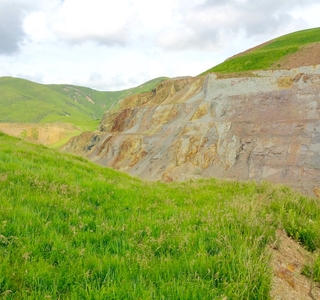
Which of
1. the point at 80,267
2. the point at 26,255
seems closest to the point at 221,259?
the point at 80,267

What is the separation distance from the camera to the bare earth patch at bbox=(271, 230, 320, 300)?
3650 millimetres

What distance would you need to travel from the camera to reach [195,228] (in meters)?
5.12

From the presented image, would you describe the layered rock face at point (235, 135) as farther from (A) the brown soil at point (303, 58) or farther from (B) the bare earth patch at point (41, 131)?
(B) the bare earth patch at point (41, 131)

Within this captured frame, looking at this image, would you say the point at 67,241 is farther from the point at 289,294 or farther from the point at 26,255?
the point at 289,294

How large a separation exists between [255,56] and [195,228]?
54.8 metres

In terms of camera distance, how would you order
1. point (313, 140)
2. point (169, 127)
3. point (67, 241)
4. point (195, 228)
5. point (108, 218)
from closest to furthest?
point (67, 241), point (195, 228), point (108, 218), point (313, 140), point (169, 127)

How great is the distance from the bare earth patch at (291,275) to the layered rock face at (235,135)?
13.1 meters

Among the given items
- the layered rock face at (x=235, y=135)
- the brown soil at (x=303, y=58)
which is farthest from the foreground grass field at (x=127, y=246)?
the brown soil at (x=303, y=58)

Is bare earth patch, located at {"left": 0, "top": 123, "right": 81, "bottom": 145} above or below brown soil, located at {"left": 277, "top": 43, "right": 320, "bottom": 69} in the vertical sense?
below

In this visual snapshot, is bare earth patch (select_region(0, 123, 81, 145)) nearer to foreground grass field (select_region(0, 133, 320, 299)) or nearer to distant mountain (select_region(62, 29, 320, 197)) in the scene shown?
distant mountain (select_region(62, 29, 320, 197))

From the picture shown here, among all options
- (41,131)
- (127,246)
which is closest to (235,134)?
(127,246)

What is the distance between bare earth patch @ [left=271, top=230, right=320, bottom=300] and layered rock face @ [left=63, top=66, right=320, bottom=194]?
42.9 feet

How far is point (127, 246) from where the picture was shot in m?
4.25

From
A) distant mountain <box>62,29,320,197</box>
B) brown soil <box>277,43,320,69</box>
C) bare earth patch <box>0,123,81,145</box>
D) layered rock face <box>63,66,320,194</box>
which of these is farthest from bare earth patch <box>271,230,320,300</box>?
bare earth patch <box>0,123,81,145</box>
